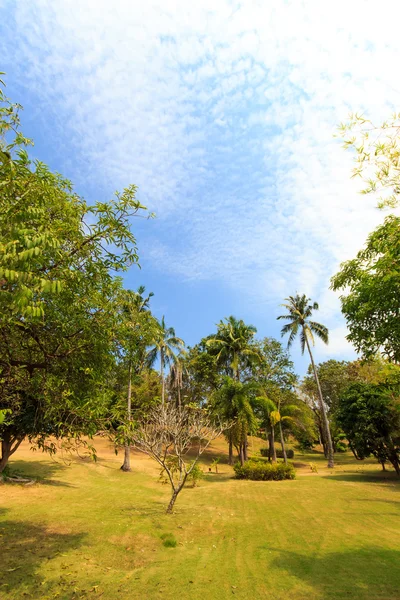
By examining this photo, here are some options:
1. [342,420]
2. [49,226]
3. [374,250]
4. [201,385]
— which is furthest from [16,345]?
[201,385]

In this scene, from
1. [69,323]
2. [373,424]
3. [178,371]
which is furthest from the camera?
[178,371]

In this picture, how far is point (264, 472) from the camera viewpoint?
25406 millimetres

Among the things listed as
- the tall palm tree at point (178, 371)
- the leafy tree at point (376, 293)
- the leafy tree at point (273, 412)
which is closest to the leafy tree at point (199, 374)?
the tall palm tree at point (178, 371)

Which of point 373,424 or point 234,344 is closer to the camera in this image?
point 373,424

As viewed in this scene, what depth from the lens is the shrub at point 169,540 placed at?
9734 millimetres

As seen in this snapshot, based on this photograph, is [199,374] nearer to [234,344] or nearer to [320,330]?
[234,344]

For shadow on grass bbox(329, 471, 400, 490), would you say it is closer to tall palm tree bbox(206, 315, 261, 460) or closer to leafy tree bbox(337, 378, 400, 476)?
leafy tree bbox(337, 378, 400, 476)

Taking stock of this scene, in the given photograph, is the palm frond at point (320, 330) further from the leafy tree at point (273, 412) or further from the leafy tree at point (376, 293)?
the leafy tree at point (376, 293)

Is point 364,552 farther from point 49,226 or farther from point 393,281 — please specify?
point 49,226

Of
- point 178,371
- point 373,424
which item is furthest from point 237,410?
point 178,371

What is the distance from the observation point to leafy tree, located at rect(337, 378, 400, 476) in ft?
76.2

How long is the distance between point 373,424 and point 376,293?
68.4ft

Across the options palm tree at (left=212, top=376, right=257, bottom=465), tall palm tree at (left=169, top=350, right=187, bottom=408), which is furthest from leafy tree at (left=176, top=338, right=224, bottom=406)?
palm tree at (left=212, top=376, right=257, bottom=465)

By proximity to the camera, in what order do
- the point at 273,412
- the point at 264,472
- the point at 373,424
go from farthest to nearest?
1. the point at 273,412
2. the point at 264,472
3. the point at 373,424
